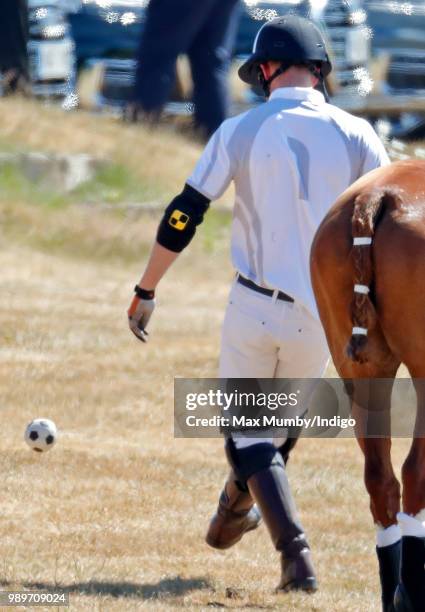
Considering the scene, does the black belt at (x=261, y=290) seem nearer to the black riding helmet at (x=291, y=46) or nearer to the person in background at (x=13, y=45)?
the black riding helmet at (x=291, y=46)

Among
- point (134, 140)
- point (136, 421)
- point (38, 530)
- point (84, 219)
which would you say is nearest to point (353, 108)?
point (134, 140)

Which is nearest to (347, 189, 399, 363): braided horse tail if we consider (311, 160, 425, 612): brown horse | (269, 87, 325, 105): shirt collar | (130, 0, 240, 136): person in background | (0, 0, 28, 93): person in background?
(311, 160, 425, 612): brown horse

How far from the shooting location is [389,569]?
526 cm

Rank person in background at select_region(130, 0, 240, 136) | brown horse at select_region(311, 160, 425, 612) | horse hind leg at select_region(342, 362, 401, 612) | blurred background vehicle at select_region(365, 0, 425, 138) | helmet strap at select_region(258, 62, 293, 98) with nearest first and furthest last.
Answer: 1. brown horse at select_region(311, 160, 425, 612)
2. horse hind leg at select_region(342, 362, 401, 612)
3. helmet strap at select_region(258, 62, 293, 98)
4. person in background at select_region(130, 0, 240, 136)
5. blurred background vehicle at select_region(365, 0, 425, 138)

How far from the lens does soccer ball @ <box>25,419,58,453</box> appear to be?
7.84m

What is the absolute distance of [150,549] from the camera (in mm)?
6668

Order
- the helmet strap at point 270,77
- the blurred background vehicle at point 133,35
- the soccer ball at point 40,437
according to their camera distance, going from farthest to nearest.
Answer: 1. the blurred background vehicle at point 133,35
2. the soccer ball at point 40,437
3. the helmet strap at point 270,77

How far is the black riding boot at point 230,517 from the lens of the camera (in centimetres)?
629

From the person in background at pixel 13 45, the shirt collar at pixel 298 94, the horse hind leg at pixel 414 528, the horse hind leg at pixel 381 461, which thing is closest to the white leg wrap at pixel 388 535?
the horse hind leg at pixel 381 461

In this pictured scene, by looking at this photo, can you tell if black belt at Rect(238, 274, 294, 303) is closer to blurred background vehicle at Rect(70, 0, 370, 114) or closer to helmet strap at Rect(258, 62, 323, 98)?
helmet strap at Rect(258, 62, 323, 98)

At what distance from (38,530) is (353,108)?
37.8 feet

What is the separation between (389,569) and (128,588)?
1.22 meters

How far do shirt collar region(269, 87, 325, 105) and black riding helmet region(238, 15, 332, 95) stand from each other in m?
0.10

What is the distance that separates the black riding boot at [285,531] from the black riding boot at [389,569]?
680mm
